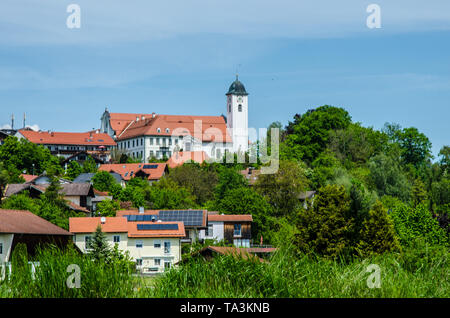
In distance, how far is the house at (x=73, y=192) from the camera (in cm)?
5781

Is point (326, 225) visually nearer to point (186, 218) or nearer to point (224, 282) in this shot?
point (186, 218)

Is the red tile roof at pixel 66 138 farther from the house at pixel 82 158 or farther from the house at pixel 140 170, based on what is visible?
the house at pixel 140 170

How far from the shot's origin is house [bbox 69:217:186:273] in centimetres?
4959

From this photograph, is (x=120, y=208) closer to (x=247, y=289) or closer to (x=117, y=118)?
(x=247, y=289)

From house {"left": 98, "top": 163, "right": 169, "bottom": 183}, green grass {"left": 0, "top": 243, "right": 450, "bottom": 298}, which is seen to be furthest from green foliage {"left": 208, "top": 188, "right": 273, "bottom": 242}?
green grass {"left": 0, "top": 243, "right": 450, "bottom": 298}

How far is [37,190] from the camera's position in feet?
188

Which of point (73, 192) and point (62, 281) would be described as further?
point (73, 192)

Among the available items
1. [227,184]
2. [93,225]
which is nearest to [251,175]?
[227,184]

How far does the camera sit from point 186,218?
2208 inches

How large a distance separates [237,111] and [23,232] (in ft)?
350

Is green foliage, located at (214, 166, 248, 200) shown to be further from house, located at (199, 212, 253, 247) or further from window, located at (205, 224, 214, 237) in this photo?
window, located at (205, 224, 214, 237)

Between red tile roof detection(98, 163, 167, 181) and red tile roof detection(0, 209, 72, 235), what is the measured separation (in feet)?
173

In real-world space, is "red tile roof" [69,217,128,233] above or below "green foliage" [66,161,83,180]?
below

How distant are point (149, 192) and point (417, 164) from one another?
38.7 m
